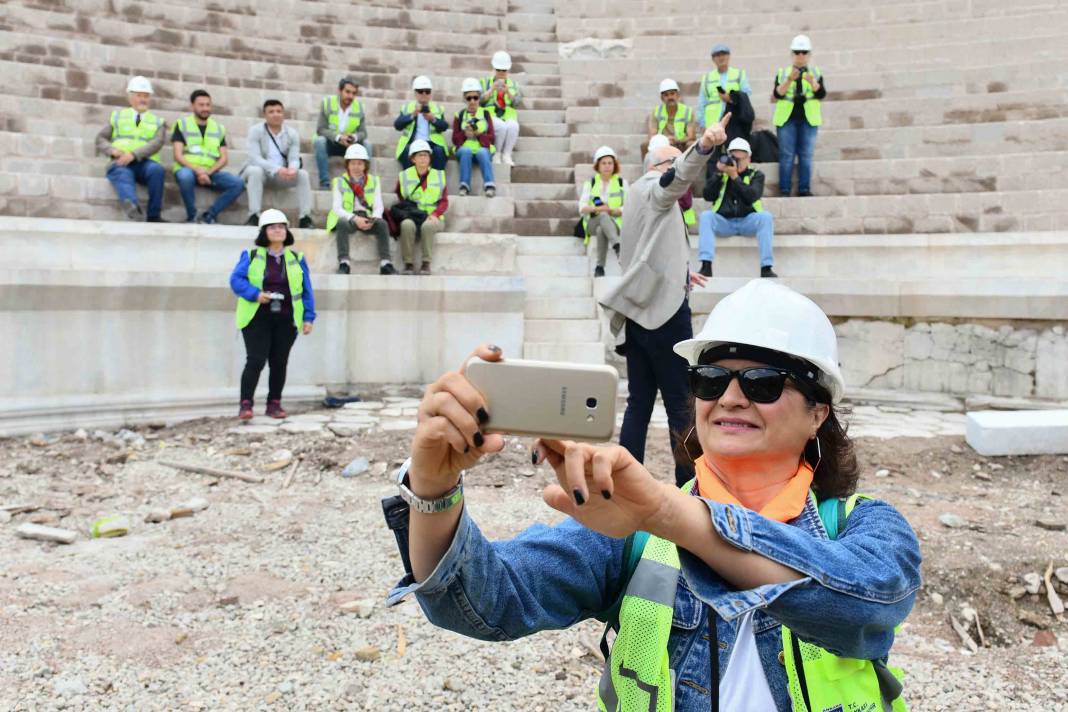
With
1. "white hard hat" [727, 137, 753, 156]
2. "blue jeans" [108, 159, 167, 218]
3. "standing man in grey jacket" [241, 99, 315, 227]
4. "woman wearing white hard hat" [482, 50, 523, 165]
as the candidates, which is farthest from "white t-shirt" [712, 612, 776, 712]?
"woman wearing white hard hat" [482, 50, 523, 165]

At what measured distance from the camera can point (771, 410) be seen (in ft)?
5.43

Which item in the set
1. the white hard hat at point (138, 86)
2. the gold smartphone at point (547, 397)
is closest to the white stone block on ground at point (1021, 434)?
the gold smartphone at point (547, 397)

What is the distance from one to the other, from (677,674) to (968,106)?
11587 mm

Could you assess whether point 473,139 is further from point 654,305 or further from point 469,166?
point 654,305

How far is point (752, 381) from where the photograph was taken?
1.64 metres

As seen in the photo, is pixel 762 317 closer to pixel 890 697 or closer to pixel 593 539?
pixel 593 539

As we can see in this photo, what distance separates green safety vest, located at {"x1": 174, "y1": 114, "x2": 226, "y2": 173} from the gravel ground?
3994mm

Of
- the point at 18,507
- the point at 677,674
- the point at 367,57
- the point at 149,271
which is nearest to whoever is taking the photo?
the point at 677,674

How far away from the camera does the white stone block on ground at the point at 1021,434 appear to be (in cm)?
635

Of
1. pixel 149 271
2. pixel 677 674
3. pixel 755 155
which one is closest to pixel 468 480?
pixel 149 271

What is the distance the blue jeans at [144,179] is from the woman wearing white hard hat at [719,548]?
848 centimetres

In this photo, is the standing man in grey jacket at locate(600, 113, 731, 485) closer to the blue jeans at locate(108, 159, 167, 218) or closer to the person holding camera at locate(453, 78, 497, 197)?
the person holding camera at locate(453, 78, 497, 197)

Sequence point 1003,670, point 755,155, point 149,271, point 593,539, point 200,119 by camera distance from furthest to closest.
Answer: point 755,155, point 200,119, point 149,271, point 1003,670, point 593,539

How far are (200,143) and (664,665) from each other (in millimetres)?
9306
